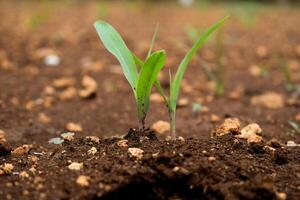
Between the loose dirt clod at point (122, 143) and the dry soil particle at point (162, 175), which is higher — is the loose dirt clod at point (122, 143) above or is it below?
above

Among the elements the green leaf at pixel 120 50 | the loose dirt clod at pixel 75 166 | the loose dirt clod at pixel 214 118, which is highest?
the green leaf at pixel 120 50

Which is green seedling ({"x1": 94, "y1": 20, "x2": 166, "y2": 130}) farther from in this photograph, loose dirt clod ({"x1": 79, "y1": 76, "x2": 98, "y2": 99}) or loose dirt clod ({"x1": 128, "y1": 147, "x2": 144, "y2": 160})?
A: loose dirt clod ({"x1": 79, "y1": 76, "x2": 98, "y2": 99})

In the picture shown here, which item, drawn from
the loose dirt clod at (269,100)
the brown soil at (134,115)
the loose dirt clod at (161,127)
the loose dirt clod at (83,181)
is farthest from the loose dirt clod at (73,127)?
the loose dirt clod at (269,100)

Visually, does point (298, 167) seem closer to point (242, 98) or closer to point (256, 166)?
point (256, 166)

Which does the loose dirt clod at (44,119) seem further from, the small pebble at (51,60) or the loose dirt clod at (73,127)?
the small pebble at (51,60)

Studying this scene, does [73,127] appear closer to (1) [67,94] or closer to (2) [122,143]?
(1) [67,94]

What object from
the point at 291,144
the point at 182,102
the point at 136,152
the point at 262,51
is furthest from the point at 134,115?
the point at 262,51

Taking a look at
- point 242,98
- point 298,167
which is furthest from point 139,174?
point 242,98
